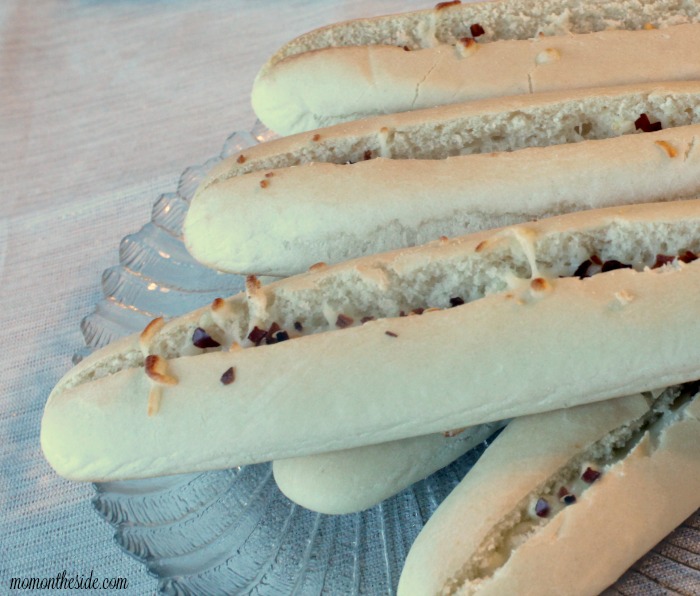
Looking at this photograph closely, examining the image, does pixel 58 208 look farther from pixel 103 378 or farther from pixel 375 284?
pixel 375 284

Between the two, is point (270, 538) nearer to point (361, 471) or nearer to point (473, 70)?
point (361, 471)

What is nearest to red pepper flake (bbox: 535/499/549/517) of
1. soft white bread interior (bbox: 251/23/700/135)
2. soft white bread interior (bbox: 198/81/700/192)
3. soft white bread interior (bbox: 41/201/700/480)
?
soft white bread interior (bbox: 41/201/700/480)

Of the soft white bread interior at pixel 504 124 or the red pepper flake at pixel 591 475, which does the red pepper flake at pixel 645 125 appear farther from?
the red pepper flake at pixel 591 475

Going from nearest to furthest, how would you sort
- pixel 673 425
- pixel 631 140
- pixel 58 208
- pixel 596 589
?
pixel 596 589
pixel 673 425
pixel 631 140
pixel 58 208

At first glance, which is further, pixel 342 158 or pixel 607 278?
pixel 342 158

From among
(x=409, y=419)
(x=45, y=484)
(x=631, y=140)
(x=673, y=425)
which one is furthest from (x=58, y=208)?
(x=673, y=425)

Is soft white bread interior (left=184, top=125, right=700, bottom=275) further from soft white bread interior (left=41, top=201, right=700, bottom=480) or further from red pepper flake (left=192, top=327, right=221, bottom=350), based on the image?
red pepper flake (left=192, top=327, right=221, bottom=350)

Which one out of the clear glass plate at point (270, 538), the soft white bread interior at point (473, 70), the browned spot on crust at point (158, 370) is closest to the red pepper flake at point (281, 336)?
the browned spot on crust at point (158, 370)
